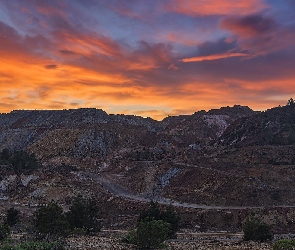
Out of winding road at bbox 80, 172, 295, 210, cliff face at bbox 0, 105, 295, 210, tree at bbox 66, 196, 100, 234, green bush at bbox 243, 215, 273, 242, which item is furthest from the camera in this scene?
cliff face at bbox 0, 105, 295, 210

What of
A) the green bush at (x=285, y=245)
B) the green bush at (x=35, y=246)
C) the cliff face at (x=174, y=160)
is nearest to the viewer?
the green bush at (x=35, y=246)

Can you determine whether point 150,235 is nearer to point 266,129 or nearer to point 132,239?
point 132,239

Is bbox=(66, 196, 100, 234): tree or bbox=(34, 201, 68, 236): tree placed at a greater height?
bbox=(34, 201, 68, 236): tree

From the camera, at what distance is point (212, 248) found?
34844 millimetres

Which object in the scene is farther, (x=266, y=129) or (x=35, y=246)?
→ (x=266, y=129)

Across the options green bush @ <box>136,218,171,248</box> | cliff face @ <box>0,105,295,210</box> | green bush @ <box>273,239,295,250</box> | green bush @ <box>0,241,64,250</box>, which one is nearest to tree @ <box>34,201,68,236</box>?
green bush @ <box>0,241,64,250</box>

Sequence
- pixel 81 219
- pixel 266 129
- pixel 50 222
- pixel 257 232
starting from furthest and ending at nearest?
pixel 266 129 < pixel 81 219 < pixel 257 232 < pixel 50 222

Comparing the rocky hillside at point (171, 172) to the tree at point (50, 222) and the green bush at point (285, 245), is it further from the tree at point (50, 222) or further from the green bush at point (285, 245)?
the green bush at point (285, 245)

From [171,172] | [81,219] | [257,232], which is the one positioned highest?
[171,172]

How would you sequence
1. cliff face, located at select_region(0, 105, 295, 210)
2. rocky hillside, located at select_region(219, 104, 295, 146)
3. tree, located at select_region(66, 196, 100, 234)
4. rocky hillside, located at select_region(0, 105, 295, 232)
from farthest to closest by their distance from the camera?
rocky hillside, located at select_region(219, 104, 295, 146) < cliff face, located at select_region(0, 105, 295, 210) < rocky hillside, located at select_region(0, 105, 295, 232) < tree, located at select_region(66, 196, 100, 234)

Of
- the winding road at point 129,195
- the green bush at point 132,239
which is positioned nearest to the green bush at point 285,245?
the green bush at point 132,239

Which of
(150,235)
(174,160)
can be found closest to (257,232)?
(150,235)

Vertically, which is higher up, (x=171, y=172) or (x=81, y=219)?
(x=171, y=172)

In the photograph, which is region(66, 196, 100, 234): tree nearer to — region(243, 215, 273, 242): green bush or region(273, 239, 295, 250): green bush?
region(243, 215, 273, 242): green bush
